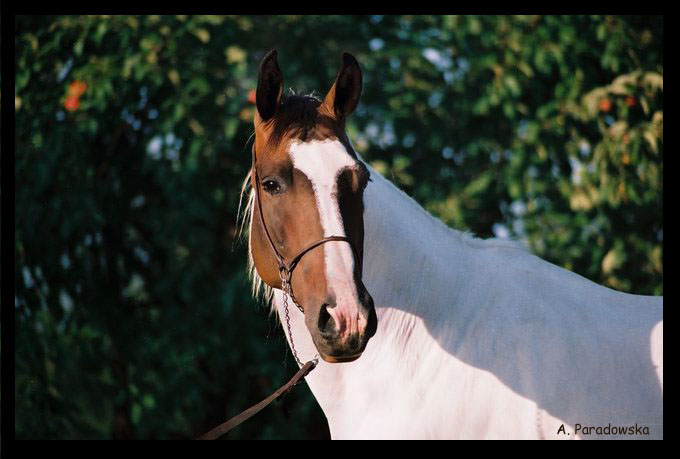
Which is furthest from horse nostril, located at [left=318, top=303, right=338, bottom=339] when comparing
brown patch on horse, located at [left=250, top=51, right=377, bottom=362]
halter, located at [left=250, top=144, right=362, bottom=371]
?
halter, located at [left=250, top=144, right=362, bottom=371]

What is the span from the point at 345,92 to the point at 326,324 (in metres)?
0.90

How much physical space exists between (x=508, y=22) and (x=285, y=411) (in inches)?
137

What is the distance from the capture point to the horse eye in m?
2.12

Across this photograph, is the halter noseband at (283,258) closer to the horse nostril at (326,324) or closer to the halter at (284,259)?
the halter at (284,259)

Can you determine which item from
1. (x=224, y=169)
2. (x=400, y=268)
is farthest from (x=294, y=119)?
(x=224, y=169)

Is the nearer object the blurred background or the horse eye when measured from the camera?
the horse eye

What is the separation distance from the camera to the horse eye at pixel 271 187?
2.12m

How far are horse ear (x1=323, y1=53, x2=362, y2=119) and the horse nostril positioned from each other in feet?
2.54

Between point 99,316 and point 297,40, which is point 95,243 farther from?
point 297,40

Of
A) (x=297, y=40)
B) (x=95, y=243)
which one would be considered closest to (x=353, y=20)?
(x=297, y=40)

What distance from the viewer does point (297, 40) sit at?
478cm

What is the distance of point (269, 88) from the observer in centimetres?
221

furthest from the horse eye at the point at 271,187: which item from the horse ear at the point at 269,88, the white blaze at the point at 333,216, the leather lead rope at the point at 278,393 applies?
the leather lead rope at the point at 278,393

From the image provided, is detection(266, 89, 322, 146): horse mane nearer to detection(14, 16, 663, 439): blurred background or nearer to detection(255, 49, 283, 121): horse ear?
detection(255, 49, 283, 121): horse ear
